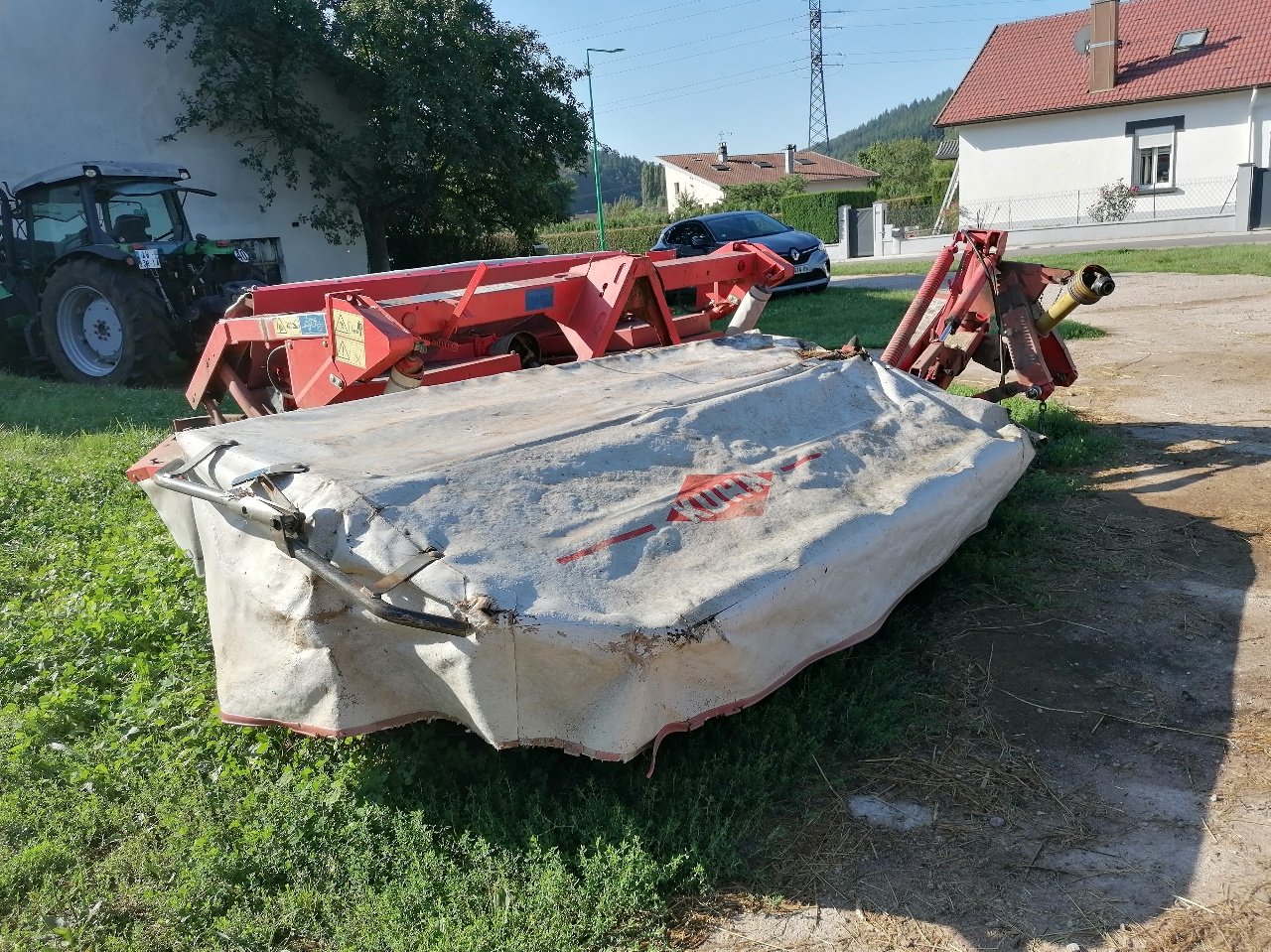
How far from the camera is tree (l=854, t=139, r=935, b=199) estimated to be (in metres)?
49.7

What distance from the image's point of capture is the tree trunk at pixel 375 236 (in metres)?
18.8

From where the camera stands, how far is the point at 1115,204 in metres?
27.0

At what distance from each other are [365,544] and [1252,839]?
2.32 m

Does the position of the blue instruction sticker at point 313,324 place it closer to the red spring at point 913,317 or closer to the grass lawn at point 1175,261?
the red spring at point 913,317

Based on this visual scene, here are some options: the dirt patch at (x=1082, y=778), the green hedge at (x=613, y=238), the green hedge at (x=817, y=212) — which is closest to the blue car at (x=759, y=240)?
the dirt patch at (x=1082, y=778)

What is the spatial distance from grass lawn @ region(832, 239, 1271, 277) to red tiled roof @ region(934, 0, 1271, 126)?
10583 millimetres

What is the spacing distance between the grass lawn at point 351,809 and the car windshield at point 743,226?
1144 cm

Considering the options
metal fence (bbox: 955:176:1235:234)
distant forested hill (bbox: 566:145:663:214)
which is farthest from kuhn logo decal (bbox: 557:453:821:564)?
distant forested hill (bbox: 566:145:663:214)

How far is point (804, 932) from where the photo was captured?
2395 mm

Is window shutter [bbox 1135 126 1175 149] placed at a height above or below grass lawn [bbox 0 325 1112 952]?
above

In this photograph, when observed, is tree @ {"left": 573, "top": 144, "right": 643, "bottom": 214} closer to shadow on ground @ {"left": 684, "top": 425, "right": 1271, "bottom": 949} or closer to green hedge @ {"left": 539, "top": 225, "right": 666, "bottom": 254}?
green hedge @ {"left": 539, "top": 225, "right": 666, "bottom": 254}

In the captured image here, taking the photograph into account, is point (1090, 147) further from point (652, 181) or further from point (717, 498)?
point (652, 181)

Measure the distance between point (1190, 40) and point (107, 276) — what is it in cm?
Result: 2935

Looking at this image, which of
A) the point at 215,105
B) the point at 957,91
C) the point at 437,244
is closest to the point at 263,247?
the point at 215,105
